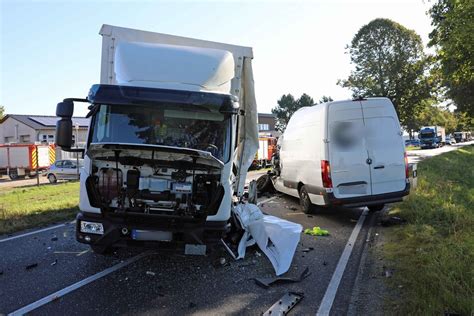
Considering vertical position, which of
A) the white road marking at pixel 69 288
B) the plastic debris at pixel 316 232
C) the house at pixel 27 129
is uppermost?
the house at pixel 27 129

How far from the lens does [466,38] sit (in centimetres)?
1133

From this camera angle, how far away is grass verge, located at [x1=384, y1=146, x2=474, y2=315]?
152 inches

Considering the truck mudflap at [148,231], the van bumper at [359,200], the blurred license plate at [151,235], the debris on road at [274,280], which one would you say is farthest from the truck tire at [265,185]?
the blurred license plate at [151,235]

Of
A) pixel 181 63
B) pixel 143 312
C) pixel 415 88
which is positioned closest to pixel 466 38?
pixel 181 63

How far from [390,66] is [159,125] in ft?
149

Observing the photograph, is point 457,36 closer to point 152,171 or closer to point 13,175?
point 152,171

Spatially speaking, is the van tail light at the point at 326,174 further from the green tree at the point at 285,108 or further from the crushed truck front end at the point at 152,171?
the green tree at the point at 285,108

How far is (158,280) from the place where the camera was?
502 cm

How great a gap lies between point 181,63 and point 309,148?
4349 mm

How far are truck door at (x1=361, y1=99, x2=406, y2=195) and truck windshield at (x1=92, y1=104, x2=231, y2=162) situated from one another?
4175 millimetres

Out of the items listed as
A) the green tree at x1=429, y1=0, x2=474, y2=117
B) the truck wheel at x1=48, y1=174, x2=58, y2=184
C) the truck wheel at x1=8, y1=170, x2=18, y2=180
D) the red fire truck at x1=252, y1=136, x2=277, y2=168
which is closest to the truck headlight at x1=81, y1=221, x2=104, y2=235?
the green tree at x1=429, y1=0, x2=474, y2=117

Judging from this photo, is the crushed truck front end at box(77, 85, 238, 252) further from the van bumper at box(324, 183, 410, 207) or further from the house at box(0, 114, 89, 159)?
the house at box(0, 114, 89, 159)

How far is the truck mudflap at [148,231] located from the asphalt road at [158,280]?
0.51m

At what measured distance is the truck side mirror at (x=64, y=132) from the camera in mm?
4992
